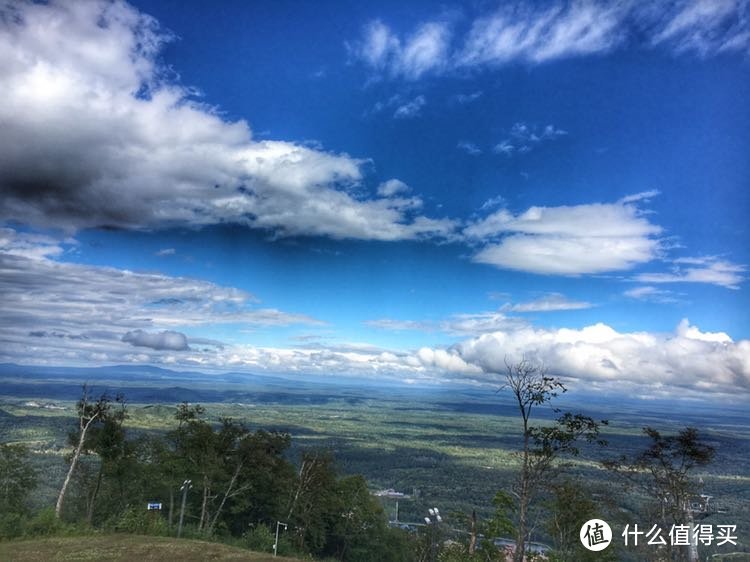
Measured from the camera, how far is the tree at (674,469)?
25.2m

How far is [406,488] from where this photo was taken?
352 ft

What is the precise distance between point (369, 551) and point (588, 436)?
1414 inches

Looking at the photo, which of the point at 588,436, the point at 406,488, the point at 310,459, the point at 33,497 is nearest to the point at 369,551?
the point at 310,459

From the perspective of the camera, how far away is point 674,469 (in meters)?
26.0

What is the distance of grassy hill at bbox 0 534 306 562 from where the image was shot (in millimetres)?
19219

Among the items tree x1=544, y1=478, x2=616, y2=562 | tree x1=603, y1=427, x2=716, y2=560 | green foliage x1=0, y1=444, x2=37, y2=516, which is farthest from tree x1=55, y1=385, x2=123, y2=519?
tree x1=603, y1=427, x2=716, y2=560

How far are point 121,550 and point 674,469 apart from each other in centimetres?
2714

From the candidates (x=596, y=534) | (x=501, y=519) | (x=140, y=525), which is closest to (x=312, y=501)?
(x=140, y=525)

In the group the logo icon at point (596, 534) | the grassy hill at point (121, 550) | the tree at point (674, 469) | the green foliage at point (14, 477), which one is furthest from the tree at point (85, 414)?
the tree at point (674, 469)

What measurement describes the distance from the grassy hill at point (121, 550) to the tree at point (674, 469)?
19.3m

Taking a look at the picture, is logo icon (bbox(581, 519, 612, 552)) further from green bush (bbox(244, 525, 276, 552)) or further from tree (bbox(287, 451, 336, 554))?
Answer: tree (bbox(287, 451, 336, 554))

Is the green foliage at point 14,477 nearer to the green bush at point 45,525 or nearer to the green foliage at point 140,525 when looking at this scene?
the green bush at point 45,525

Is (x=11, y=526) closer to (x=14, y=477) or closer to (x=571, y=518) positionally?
(x=14, y=477)

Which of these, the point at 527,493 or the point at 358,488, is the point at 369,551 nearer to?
the point at 358,488
